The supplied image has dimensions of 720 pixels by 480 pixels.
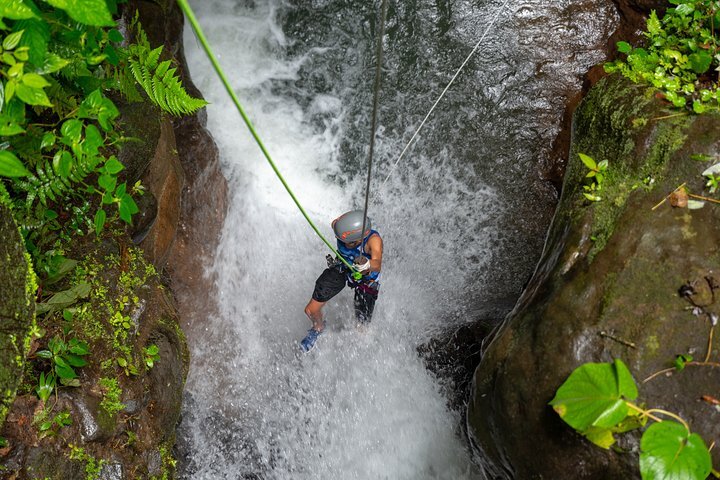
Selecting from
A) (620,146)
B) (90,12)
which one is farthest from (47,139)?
(620,146)

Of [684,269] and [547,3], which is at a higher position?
[547,3]

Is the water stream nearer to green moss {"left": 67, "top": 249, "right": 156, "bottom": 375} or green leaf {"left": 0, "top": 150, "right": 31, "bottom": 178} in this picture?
green moss {"left": 67, "top": 249, "right": 156, "bottom": 375}

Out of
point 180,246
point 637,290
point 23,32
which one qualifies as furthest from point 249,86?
point 637,290

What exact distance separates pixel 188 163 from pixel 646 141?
398 cm

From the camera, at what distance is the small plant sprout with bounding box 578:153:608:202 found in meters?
3.79

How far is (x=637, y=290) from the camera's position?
3189mm

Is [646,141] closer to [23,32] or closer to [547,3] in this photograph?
[547,3]

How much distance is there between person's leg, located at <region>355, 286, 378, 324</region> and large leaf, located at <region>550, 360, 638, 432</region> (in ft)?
7.68

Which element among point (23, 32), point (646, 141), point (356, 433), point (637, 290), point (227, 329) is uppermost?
point (23, 32)

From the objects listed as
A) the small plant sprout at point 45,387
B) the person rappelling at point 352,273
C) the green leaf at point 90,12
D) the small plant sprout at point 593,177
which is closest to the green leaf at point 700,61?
the small plant sprout at point 593,177

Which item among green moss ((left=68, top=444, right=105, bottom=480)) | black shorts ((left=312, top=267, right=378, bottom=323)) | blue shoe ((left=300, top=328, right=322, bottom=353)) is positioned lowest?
blue shoe ((left=300, top=328, right=322, bottom=353))

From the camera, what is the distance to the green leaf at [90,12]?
2350 mm

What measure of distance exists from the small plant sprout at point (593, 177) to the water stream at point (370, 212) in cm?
128

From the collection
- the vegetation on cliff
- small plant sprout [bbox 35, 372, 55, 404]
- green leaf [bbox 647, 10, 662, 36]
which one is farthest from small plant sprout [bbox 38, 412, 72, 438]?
green leaf [bbox 647, 10, 662, 36]
